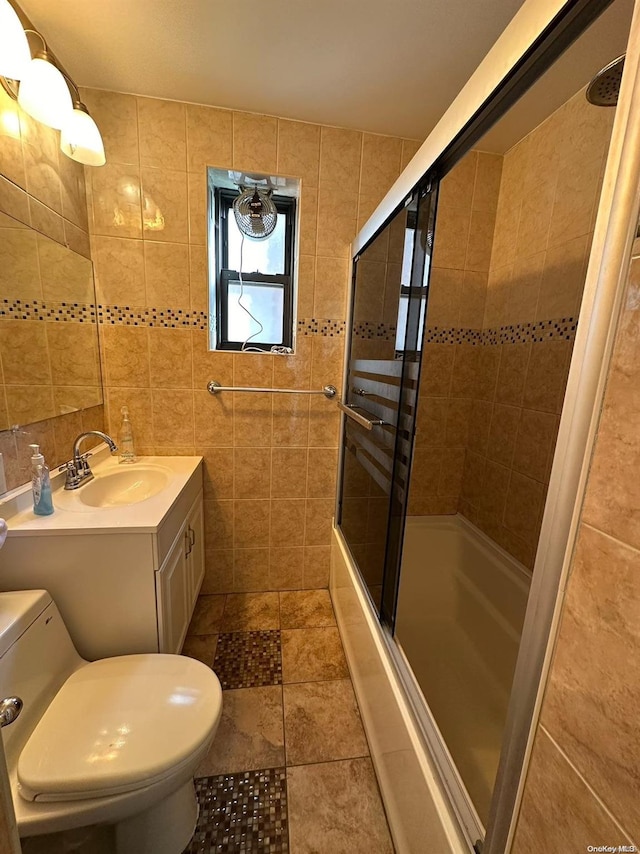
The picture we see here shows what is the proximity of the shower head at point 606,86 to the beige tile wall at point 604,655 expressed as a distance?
64 centimetres

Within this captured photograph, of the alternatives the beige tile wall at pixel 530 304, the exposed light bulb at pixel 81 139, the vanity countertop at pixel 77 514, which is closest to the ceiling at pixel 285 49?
the exposed light bulb at pixel 81 139

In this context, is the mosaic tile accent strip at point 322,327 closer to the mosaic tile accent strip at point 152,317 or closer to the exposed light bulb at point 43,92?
the mosaic tile accent strip at point 152,317

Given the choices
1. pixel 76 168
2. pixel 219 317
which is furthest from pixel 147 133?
pixel 219 317

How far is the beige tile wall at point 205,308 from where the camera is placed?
4.90ft

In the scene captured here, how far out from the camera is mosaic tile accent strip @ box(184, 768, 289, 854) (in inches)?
37.3

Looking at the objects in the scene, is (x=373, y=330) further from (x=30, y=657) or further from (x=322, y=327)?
(x=30, y=657)

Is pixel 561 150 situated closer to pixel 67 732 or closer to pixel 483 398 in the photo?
pixel 483 398

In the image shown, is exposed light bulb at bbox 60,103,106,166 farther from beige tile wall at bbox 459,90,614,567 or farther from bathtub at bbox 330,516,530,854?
bathtub at bbox 330,516,530,854

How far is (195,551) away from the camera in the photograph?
1.65 m

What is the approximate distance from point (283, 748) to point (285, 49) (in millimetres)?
2474

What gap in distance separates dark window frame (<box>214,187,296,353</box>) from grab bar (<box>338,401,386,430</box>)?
0.51 meters

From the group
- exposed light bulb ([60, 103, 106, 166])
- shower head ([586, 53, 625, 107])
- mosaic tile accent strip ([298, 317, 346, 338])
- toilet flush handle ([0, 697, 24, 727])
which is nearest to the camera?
toilet flush handle ([0, 697, 24, 727])

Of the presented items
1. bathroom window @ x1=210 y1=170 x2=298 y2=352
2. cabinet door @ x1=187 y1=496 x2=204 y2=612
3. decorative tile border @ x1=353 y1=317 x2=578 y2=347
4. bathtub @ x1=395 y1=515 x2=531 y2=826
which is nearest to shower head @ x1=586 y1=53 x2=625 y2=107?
decorative tile border @ x1=353 y1=317 x2=578 y2=347

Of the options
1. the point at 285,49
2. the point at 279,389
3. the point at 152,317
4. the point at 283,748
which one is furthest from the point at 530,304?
the point at 283,748
